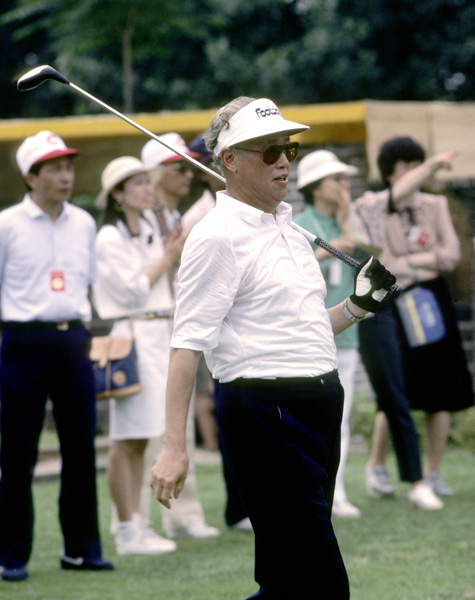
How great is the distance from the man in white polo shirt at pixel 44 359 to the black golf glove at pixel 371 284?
7.68 feet

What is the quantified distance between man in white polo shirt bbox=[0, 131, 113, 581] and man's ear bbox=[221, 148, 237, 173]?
2336mm

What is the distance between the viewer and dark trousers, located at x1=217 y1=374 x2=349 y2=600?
3545 mm

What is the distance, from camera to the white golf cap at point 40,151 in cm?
603

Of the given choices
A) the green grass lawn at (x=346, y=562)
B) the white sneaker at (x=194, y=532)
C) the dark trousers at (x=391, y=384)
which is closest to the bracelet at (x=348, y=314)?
the green grass lawn at (x=346, y=562)

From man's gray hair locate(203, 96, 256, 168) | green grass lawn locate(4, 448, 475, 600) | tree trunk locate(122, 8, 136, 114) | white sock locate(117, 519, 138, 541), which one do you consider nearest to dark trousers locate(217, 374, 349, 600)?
man's gray hair locate(203, 96, 256, 168)

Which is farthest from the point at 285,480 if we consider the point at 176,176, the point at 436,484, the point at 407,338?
the point at 436,484

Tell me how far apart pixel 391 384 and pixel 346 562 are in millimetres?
1818

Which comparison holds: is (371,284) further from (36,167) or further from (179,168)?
(179,168)

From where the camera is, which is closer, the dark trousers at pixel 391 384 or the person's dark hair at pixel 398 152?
the dark trousers at pixel 391 384

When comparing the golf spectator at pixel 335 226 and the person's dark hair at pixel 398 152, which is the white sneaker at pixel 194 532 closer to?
the golf spectator at pixel 335 226

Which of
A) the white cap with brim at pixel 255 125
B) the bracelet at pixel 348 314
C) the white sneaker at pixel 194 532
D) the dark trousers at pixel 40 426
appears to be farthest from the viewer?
the white sneaker at pixel 194 532

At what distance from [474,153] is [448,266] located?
340 cm

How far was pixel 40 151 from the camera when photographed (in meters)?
6.05

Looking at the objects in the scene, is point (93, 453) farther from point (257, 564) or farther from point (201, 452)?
point (201, 452)
